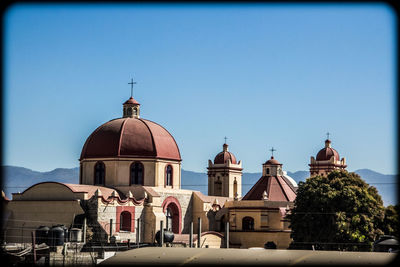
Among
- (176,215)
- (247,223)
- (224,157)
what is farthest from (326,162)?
(176,215)

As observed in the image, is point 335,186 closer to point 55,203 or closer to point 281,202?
point 281,202

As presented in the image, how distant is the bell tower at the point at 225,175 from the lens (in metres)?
72.4

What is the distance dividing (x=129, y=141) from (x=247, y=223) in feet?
39.6

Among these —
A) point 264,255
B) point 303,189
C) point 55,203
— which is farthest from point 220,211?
point 264,255

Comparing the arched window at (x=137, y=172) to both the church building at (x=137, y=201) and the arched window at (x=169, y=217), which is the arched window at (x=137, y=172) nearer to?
the church building at (x=137, y=201)

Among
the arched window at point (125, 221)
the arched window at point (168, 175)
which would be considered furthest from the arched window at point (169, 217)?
the arched window at point (125, 221)

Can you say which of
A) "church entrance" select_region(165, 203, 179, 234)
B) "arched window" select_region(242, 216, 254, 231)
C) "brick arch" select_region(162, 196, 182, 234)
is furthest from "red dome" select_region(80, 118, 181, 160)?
"arched window" select_region(242, 216, 254, 231)

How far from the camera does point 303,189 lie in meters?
51.5

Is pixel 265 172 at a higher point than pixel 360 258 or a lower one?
higher

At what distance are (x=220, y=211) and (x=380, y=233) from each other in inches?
643

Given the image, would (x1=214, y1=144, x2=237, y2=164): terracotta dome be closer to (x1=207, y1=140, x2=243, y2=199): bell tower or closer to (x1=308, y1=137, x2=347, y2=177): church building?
(x1=207, y1=140, x2=243, y2=199): bell tower

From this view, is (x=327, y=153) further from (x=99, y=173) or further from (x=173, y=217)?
(x=99, y=173)

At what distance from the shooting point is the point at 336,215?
48.0m

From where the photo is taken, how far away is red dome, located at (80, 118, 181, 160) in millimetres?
54906
